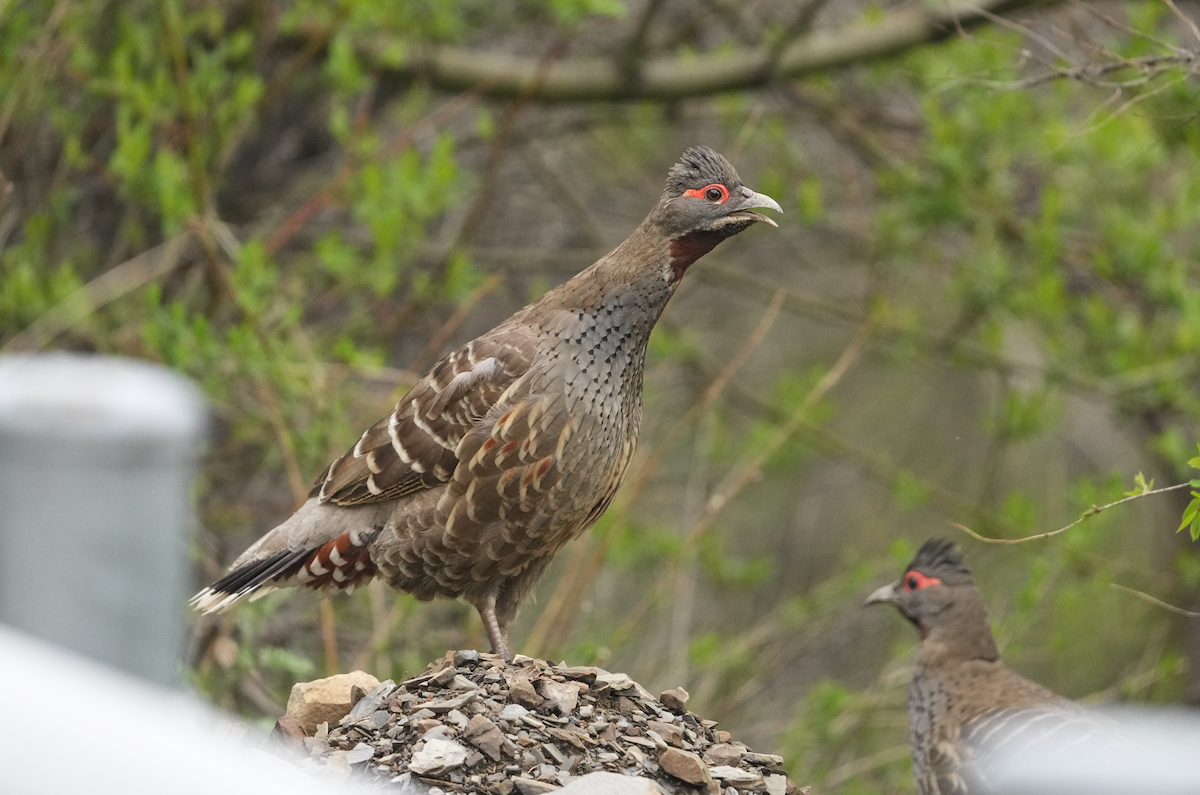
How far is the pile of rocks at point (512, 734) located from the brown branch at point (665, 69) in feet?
14.5

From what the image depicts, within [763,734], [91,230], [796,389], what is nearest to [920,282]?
[796,389]

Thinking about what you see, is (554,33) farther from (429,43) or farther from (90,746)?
(90,746)

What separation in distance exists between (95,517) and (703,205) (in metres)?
2.61

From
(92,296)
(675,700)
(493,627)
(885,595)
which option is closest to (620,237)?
(92,296)

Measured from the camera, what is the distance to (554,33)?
361 inches

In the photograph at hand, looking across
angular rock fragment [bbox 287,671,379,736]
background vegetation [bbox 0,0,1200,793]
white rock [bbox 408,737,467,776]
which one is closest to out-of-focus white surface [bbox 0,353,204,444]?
white rock [bbox 408,737,467,776]

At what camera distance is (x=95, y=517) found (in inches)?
66.6

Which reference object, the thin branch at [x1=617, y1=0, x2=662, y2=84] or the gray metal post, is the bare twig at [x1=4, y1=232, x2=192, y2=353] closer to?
the thin branch at [x1=617, y1=0, x2=662, y2=84]

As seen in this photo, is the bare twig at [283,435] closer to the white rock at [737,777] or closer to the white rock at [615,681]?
the white rock at [615,681]

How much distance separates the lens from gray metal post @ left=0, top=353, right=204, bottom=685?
5.55ft

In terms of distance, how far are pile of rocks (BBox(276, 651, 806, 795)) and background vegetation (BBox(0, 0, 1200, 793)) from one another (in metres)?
1.05

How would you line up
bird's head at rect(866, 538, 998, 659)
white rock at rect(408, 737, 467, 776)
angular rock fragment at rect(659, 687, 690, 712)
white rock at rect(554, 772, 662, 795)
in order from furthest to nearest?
bird's head at rect(866, 538, 998, 659)
angular rock fragment at rect(659, 687, 690, 712)
white rock at rect(408, 737, 467, 776)
white rock at rect(554, 772, 662, 795)

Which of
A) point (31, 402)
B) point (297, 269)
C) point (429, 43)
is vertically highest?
point (429, 43)

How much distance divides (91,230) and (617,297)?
15.2 ft
